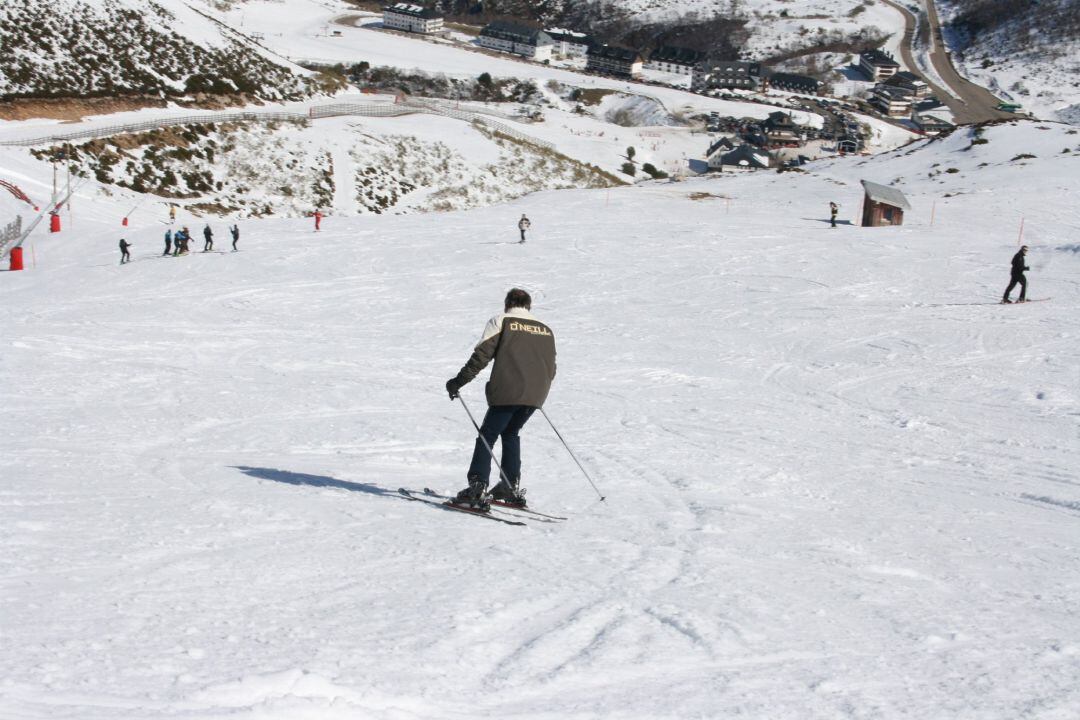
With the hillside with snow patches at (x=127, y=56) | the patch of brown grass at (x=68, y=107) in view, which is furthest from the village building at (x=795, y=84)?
the patch of brown grass at (x=68, y=107)

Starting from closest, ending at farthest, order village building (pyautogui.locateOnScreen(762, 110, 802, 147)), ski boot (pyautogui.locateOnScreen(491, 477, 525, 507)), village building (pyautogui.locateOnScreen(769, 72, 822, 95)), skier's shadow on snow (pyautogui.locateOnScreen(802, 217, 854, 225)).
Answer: ski boot (pyautogui.locateOnScreen(491, 477, 525, 507)), skier's shadow on snow (pyautogui.locateOnScreen(802, 217, 854, 225)), village building (pyautogui.locateOnScreen(762, 110, 802, 147)), village building (pyautogui.locateOnScreen(769, 72, 822, 95))

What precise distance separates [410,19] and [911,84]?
68.9 meters

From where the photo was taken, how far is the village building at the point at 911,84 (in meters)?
122

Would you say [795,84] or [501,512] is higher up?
[795,84]

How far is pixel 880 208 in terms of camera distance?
3881 centimetres

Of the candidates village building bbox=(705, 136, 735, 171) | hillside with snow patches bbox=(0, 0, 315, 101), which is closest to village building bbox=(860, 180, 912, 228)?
hillside with snow patches bbox=(0, 0, 315, 101)

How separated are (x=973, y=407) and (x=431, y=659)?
11991 mm

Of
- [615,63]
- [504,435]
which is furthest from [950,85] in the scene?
[504,435]

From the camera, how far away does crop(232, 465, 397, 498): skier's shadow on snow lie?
30.3ft

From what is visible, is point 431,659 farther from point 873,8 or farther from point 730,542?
point 873,8

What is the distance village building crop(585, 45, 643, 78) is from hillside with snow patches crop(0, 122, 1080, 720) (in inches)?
4725

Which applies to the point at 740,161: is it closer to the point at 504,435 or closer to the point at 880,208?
the point at 880,208

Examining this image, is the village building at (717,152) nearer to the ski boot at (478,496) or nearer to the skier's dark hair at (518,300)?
the ski boot at (478,496)

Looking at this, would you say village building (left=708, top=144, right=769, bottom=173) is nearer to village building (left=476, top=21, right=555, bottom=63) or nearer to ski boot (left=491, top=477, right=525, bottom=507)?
village building (left=476, top=21, right=555, bottom=63)
